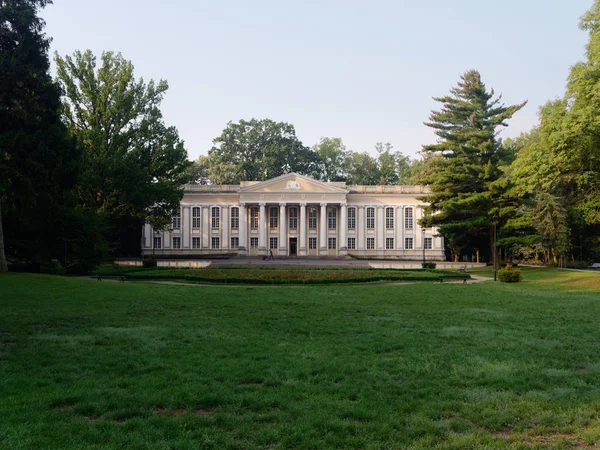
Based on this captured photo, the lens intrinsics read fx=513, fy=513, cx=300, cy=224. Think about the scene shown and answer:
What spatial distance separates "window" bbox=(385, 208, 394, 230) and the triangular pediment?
7.76 metres

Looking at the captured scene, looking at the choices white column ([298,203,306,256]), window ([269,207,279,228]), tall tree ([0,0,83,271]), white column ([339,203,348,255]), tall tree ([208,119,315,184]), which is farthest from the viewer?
tall tree ([208,119,315,184])

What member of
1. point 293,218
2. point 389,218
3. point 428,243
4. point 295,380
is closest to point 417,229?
point 428,243

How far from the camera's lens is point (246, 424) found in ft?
15.1

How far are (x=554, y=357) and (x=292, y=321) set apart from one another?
5276 mm

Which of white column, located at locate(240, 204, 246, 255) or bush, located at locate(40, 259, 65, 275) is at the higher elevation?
white column, located at locate(240, 204, 246, 255)

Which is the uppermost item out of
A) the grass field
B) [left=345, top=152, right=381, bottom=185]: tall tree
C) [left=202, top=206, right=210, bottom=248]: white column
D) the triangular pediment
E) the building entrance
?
[left=345, top=152, right=381, bottom=185]: tall tree

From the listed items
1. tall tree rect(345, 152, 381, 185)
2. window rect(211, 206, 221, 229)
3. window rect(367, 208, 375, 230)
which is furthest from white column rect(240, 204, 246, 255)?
tall tree rect(345, 152, 381, 185)

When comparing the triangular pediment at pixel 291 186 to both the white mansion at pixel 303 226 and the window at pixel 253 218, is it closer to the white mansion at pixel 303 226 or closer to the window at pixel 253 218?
the white mansion at pixel 303 226

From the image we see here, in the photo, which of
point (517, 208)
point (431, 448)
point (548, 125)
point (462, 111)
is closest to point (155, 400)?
point (431, 448)

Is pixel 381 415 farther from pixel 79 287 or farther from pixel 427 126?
pixel 427 126

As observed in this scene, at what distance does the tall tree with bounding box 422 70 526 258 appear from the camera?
41094mm

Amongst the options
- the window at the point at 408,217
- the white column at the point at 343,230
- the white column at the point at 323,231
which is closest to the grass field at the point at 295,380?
the white column at the point at 323,231

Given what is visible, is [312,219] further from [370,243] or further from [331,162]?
[331,162]

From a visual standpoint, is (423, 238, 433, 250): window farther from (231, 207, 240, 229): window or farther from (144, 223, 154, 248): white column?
(144, 223, 154, 248): white column
